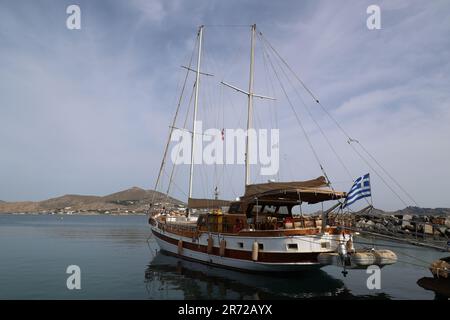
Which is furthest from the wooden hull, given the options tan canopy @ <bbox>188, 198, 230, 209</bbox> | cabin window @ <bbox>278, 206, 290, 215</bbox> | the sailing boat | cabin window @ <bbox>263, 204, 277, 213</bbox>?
cabin window @ <bbox>278, 206, 290, 215</bbox>

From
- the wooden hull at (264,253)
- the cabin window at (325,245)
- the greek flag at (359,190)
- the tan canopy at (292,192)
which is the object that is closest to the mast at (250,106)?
the tan canopy at (292,192)

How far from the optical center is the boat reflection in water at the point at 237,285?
1802 cm

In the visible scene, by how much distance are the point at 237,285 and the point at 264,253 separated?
2.71 metres

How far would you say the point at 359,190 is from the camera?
17.9m

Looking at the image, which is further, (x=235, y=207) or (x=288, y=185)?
(x=235, y=207)

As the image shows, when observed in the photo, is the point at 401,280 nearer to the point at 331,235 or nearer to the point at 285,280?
the point at 331,235

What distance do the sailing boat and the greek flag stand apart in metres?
2.51

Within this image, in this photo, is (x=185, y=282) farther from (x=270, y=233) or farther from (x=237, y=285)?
(x=270, y=233)

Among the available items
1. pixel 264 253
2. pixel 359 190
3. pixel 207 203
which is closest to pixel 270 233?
pixel 264 253

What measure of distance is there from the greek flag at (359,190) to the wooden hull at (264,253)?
364cm

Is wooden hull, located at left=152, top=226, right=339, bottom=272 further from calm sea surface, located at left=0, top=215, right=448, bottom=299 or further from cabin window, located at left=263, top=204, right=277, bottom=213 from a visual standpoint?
cabin window, located at left=263, top=204, right=277, bottom=213

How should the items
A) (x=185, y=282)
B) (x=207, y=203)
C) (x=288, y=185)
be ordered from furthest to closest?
1. (x=207, y=203)
2. (x=185, y=282)
3. (x=288, y=185)
